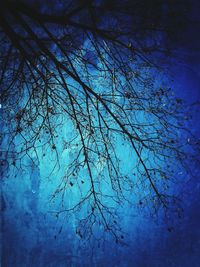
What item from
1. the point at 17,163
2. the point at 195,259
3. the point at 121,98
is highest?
Answer: the point at 121,98

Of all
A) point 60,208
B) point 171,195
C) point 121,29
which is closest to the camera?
point 121,29

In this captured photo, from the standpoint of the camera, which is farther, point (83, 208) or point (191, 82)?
point (83, 208)

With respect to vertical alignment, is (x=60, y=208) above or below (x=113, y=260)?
above

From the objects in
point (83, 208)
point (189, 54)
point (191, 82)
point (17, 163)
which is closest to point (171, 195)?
point (83, 208)

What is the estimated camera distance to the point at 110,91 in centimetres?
541

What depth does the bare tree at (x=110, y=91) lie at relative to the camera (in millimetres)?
5246

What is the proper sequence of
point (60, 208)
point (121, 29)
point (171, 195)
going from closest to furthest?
point (121, 29)
point (171, 195)
point (60, 208)

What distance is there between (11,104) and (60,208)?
7.38 feet

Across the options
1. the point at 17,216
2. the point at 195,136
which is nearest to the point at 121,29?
the point at 195,136

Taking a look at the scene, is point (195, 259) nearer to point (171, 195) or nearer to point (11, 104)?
point (171, 195)

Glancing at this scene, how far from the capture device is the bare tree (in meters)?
5.25

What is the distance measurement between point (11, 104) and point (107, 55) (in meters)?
1.93

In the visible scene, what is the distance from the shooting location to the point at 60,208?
20.5 feet

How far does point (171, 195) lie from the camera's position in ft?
19.2
